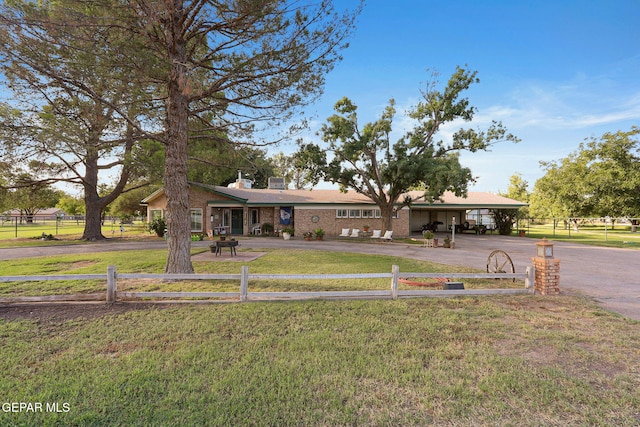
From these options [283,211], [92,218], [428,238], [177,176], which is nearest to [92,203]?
[92,218]

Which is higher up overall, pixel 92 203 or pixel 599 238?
pixel 92 203

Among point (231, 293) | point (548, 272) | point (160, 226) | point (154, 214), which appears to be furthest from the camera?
point (154, 214)

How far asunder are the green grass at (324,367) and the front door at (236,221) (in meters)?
19.2

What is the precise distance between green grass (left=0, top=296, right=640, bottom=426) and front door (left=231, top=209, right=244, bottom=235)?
19151 millimetres

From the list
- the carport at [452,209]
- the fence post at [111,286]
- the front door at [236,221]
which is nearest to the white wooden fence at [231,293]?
the fence post at [111,286]

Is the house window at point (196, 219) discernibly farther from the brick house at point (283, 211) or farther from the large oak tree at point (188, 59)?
the large oak tree at point (188, 59)

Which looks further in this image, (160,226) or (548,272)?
(160,226)

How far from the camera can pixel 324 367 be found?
3.64 metres

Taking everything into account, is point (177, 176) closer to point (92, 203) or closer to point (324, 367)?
point (324, 367)

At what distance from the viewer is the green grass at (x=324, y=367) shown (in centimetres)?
284

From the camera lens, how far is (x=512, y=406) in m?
2.97

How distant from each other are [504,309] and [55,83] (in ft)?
40.3

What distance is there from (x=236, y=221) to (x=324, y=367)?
22297mm

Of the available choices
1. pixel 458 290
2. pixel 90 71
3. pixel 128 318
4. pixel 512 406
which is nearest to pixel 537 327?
pixel 458 290
